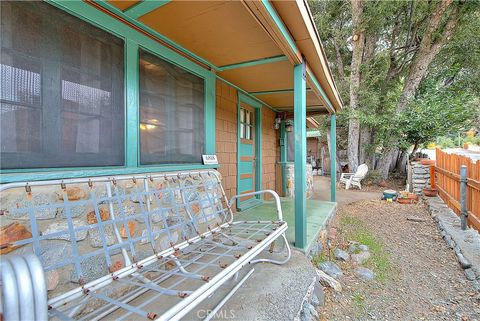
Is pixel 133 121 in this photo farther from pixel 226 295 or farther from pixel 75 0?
pixel 226 295

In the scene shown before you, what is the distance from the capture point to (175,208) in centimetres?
178

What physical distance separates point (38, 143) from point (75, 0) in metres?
0.94

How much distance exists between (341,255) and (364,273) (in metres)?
0.39

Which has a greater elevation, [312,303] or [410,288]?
[312,303]

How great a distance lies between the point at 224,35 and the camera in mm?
2068

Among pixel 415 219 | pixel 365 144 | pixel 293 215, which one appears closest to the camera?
pixel 293 215

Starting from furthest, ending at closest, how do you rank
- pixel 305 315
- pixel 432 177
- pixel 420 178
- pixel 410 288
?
pixel 420 178
pixel 432 177
pixel 410 288
pixel 305 315

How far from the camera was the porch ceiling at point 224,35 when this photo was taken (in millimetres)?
1676

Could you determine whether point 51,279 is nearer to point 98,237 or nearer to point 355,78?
point 98,237

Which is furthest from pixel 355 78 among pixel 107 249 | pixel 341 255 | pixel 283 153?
pixel 107 249

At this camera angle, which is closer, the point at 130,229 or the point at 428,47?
the point at 130,229

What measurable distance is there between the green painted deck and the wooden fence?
1886mm

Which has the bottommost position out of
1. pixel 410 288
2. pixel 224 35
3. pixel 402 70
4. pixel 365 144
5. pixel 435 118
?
pixel 410 288

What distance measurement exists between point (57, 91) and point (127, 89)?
46 centimetres
